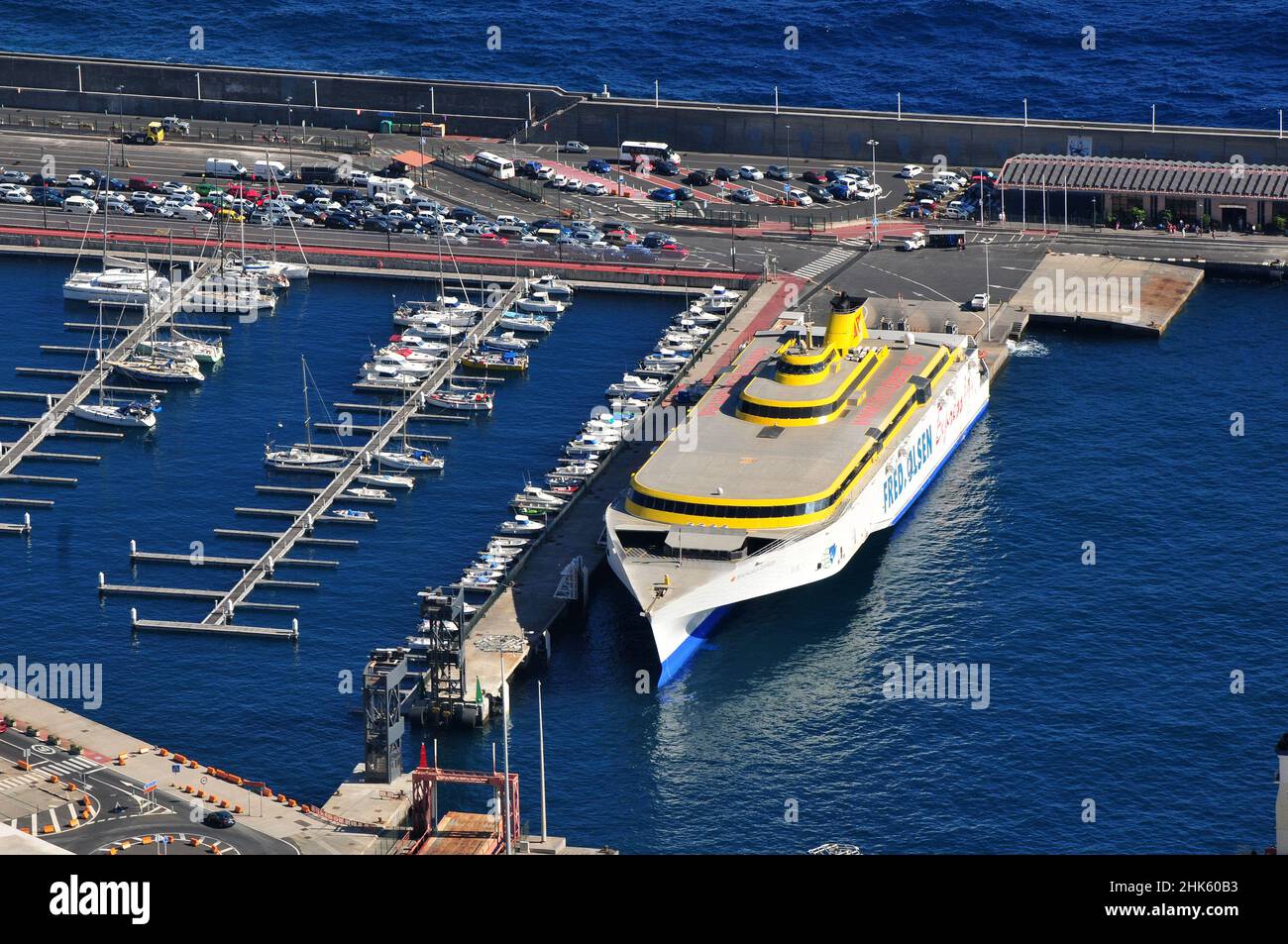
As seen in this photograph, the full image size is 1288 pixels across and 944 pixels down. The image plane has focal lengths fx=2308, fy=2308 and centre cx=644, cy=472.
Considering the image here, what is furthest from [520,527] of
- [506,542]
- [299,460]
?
[299,460]

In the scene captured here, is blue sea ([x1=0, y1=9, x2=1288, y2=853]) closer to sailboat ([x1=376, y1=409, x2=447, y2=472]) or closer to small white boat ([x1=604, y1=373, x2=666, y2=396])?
sailboat ([x1=376, y1=409, x2=447, y2=472])

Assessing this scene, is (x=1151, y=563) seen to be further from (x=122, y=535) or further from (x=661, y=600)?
(x=122, y=535)

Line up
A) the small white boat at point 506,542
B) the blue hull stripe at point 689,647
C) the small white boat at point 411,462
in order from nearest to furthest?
the blue hull stripe at point 689,647
the small white boat at point 506,542
the small white boat at point 411,462

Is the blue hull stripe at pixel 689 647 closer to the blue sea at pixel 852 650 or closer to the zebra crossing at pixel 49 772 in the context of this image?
the blue sea at pixel 852 650

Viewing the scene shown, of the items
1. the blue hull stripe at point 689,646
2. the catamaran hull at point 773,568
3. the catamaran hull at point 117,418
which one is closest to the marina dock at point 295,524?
the catamaran hull at point 117,418

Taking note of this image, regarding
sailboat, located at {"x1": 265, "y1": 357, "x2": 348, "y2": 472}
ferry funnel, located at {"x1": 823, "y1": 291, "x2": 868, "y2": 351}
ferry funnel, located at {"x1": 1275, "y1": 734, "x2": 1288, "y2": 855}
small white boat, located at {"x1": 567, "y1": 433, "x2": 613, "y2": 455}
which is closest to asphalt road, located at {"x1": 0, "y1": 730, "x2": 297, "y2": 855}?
sailboat, located at {"x1": 265, "y1": 357, "x2": 348, "y2": 472}

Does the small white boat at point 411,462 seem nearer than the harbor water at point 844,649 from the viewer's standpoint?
No

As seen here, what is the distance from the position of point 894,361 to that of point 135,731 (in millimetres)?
75383

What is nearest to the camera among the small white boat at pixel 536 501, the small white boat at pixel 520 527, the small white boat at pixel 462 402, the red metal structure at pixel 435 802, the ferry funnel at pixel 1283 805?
the ferry funnel at pixel 1283 805

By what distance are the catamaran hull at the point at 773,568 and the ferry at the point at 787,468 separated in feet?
0.41

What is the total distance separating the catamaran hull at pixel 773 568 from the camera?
472ft

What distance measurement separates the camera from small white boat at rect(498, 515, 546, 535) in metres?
164
